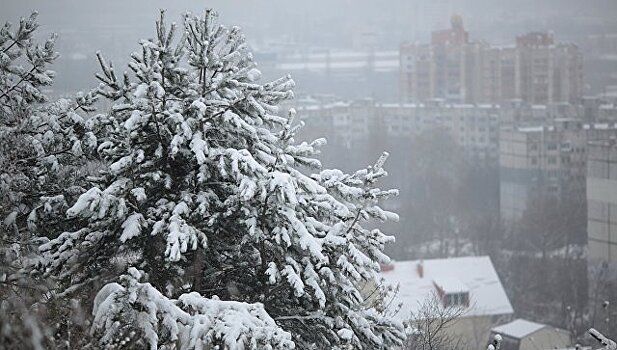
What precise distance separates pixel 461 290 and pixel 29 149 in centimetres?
1704

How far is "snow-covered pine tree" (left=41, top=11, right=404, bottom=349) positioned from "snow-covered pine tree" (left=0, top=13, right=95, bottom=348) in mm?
274

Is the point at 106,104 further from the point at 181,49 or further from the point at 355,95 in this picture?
the point at 355,95

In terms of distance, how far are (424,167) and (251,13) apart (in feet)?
128

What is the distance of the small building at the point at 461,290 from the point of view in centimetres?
2178

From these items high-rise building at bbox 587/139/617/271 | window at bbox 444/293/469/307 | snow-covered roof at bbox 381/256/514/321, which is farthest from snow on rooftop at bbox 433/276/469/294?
high-rise building at bbox 587/139/617/271

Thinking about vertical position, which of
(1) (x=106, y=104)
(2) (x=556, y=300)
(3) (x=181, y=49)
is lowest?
(2) (x=556, y=300)

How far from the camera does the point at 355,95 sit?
75.9 m

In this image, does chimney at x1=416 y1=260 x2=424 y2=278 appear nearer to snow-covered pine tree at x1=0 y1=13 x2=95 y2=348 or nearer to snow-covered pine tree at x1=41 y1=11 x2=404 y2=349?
snow-covered pine tree at x1=0 y1=13 x2=95 y2=348

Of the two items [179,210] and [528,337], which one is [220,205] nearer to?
[179,210]

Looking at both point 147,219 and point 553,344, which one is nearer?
point 147,219

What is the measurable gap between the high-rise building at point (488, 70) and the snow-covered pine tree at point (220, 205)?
54.6 metres

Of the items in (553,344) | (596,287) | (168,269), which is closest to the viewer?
(168,269)

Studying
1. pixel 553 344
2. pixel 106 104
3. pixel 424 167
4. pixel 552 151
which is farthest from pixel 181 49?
pixel 424 167

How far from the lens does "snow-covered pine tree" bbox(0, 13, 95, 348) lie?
20.1ft
